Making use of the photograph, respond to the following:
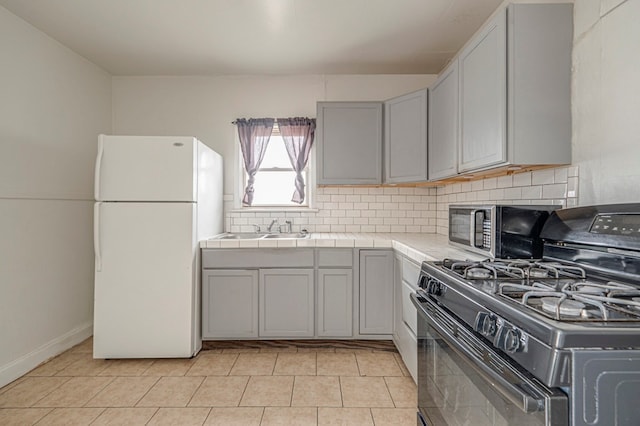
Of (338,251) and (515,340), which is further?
(338,251)

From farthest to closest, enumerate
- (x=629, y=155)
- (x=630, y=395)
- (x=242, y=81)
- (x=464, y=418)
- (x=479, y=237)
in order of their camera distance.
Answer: (x=242, y=81) → (x=479, y=237) → (x=629, y=155) → (x=464, y=418) → (x=630, y=395)

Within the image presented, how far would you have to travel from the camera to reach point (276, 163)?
3574 mm

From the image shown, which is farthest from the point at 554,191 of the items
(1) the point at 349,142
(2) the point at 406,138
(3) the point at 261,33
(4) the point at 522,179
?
(3) the point at 261,33

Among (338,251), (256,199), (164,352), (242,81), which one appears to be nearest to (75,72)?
(242,81)

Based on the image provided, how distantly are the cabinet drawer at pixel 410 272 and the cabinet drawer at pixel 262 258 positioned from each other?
784 millimetres

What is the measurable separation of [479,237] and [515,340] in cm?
107

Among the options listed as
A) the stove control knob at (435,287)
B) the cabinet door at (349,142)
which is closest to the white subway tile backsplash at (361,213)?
the cabinet door at (349,142)

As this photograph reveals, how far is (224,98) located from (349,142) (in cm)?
143

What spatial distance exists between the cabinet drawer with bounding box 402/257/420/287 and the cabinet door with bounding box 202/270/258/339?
1.21 metres

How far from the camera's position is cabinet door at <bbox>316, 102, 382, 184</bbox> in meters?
3.15

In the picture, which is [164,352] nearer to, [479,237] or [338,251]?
[338,251]

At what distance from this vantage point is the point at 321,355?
2.79 m

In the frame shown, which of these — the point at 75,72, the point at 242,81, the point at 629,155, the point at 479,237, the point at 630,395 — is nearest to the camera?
the point at 630,395

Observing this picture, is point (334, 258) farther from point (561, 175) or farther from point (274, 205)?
point (561, 175)
